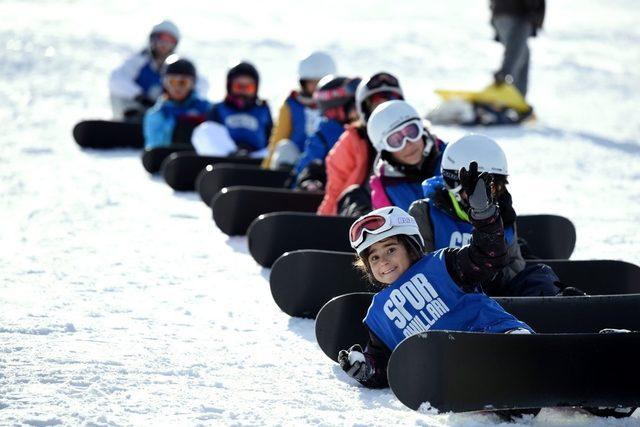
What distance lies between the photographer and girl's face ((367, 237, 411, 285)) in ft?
16.3

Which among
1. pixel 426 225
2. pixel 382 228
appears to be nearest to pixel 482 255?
pixel 382 228

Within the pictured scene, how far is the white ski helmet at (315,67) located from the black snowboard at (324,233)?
3391 mm

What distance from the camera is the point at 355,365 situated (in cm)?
493

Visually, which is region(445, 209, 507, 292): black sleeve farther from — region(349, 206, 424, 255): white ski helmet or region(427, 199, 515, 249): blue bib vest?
region(427, 199, 515, 249): blue bib vest

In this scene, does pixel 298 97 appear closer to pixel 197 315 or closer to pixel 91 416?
pixel 197 315

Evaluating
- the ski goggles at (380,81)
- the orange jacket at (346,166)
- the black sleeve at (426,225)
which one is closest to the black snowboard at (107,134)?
the orange jacket at (346,166)

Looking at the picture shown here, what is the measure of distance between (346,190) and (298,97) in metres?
2.95

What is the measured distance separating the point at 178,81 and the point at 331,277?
6045 mm

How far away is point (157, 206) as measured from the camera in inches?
383

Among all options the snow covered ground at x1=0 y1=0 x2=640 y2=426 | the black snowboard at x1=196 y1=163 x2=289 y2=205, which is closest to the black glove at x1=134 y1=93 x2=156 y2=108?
the snow covered ground at x1=0 y1=0 x2=640 y2=426

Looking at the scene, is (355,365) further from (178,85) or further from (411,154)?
(178,85)

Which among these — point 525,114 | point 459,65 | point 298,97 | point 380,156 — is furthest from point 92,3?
point 380,156

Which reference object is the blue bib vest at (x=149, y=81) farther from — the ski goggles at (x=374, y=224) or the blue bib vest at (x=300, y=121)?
the ski goggles at (x=374, y=224)

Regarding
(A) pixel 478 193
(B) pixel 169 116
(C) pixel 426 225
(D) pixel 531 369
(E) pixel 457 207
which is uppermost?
(A) pixel 478 193
